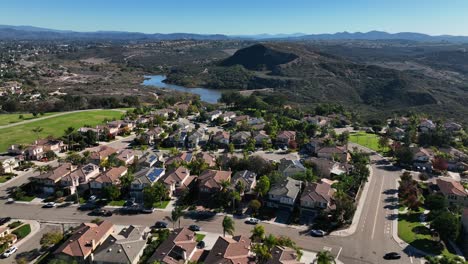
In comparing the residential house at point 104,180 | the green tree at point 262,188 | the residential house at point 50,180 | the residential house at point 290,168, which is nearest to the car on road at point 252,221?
the green tree at point 262,188

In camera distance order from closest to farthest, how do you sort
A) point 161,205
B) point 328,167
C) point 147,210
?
point 147,210 < point 161,205 < point 328,167

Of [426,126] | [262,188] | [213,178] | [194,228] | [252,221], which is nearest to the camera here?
[194,228]

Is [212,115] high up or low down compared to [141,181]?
down

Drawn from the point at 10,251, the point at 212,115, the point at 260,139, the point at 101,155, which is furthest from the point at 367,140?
the point at 10,251

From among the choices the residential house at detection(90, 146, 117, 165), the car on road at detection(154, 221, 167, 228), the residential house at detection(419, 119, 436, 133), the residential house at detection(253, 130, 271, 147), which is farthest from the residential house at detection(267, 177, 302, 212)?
the residential house at detection(419, 119, 436, 133)

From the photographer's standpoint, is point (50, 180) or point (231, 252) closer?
point (231, 252)

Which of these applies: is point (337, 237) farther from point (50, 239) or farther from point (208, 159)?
point (50, 239)

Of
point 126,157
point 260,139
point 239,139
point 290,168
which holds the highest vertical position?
point 290,168
